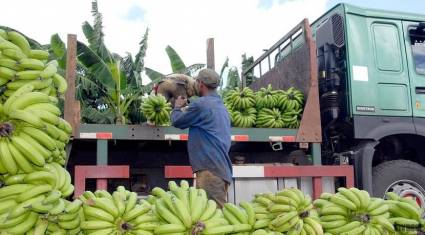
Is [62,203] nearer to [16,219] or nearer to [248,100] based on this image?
[16,219]

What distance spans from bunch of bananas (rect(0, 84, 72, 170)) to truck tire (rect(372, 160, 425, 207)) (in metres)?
5.23

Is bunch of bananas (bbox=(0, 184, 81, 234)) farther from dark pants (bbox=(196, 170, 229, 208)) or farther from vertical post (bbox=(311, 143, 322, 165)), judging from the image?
vertical post (bbox=(311, 143, 322, 165))

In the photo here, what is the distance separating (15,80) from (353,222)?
2492mm

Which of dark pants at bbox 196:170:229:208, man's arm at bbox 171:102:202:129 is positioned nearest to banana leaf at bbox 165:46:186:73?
man's arm at bbox 171:102:202:129

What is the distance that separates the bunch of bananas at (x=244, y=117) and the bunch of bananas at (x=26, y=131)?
403 cm

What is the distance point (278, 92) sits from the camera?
23.9ft

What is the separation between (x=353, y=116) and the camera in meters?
6.91

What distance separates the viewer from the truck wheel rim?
6.98m

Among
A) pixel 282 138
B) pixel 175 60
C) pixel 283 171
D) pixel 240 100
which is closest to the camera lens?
pixel 283 171

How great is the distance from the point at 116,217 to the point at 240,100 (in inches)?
170

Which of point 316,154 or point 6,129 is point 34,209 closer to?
point 6,129

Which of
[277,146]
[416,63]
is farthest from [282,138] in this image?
[416,63]

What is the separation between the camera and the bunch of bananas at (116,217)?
292 cm

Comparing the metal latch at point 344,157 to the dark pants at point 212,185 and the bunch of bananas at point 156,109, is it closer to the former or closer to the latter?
the bunch of bananas at point 156,109
